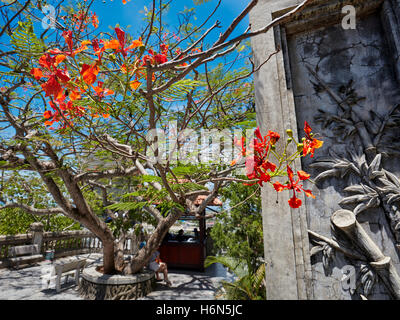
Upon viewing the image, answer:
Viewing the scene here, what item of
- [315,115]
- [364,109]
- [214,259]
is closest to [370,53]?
[364,109]

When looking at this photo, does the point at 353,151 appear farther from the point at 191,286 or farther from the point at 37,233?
the point at 37,233

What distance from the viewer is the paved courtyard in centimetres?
528

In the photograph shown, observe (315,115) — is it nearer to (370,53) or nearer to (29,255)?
(370,53)

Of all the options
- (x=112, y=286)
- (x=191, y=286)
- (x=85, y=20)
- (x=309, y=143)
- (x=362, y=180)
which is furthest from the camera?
(x=191, y=286)

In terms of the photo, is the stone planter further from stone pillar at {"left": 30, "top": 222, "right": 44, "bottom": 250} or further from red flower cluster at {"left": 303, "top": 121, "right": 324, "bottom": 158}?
red flower cluster at {"left": 303, "top": 121, "right": 324, "bottom": 158}

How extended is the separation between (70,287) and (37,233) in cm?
368

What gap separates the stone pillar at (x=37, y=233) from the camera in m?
8.27

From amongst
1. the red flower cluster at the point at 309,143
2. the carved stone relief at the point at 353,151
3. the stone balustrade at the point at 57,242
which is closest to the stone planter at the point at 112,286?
the stone balustrade at the point at 57,242

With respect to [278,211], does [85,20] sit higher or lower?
higher

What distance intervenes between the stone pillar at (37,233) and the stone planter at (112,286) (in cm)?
426

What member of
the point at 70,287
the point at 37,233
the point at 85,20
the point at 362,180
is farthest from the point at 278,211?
the point at 37,233

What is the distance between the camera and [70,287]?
615 cm

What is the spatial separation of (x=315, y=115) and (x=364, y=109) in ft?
1.31
